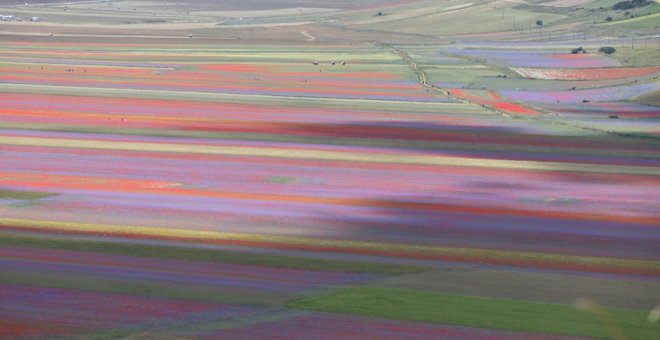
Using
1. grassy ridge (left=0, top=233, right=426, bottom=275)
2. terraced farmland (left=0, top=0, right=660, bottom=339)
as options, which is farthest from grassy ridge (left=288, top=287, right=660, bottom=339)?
grassy ridge (left=0, top=233, right=426, bottom=275)

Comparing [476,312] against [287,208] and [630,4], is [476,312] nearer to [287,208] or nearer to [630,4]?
[287,208]

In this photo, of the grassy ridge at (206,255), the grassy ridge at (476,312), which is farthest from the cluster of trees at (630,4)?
the grassy ridge at (476,312)

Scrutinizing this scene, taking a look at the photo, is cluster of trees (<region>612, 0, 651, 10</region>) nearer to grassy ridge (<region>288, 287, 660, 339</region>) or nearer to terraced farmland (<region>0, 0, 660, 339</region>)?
terraced farmland (<region>0, 0, 660, 339</region>)

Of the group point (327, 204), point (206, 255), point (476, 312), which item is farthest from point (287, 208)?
point (476, 312)

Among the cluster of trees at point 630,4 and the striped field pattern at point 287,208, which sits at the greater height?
the cluster of trees at point 630,4

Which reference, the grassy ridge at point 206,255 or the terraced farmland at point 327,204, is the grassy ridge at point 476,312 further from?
the grassy ridge at point 206,255

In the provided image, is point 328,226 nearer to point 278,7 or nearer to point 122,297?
point 122,297
